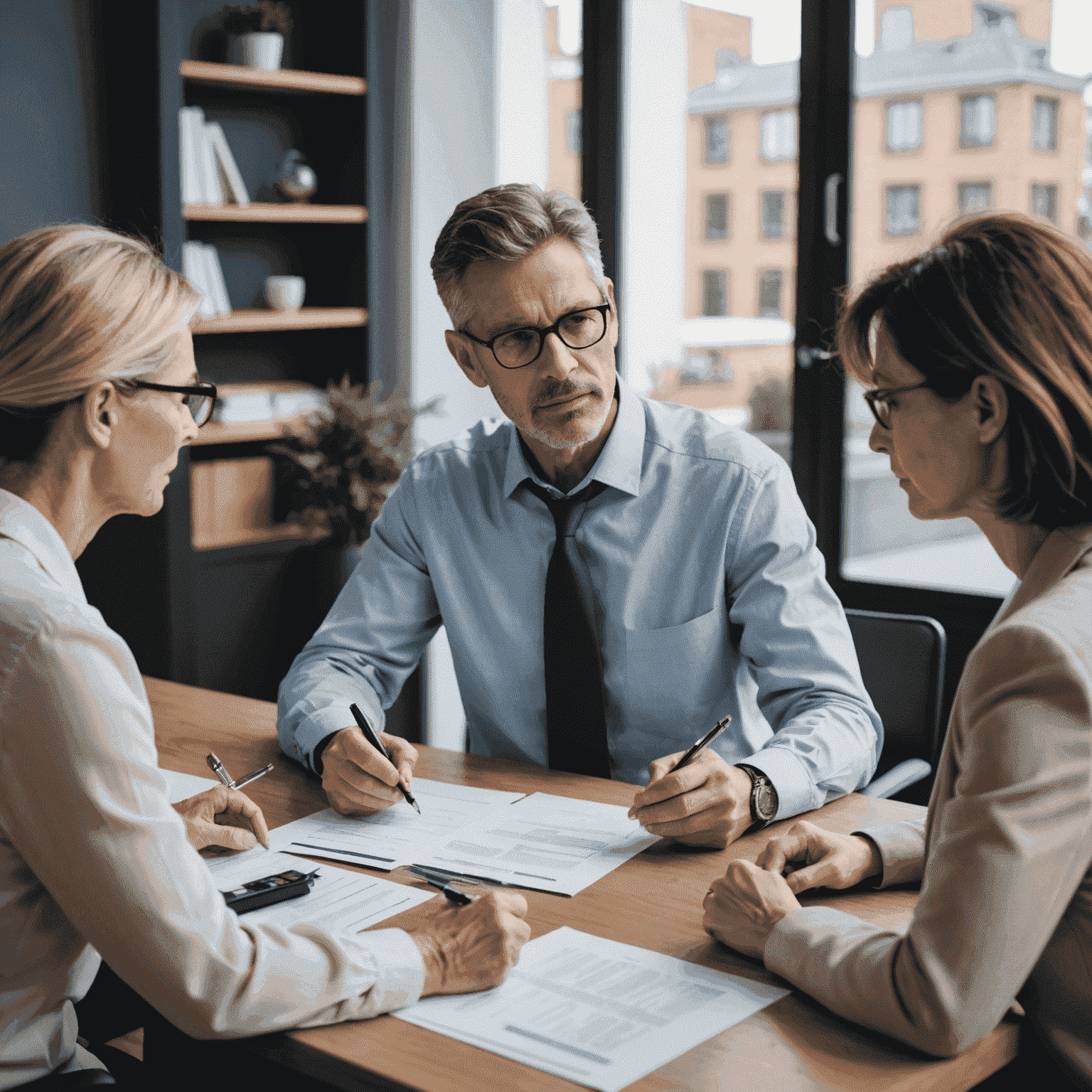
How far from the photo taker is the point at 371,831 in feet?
5.11

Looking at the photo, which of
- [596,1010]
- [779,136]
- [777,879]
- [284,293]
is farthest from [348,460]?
[596,1010]

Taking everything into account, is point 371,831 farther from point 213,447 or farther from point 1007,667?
point 213,447

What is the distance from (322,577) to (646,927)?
267 cm

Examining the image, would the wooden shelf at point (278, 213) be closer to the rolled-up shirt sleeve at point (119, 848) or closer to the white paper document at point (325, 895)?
the white paper document at point (325, 895)

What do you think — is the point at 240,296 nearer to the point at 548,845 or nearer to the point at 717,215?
the point at 717,215

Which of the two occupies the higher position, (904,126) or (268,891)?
(904,126)

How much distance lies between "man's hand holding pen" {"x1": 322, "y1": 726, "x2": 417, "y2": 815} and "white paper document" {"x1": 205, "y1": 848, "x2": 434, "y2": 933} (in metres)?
0.15

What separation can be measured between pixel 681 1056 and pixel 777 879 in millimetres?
272

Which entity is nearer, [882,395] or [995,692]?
[995,692]

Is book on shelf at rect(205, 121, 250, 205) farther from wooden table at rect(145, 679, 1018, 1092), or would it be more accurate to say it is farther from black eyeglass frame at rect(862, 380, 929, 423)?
black eyeglass frame at rect(862, 380, 929, 423)

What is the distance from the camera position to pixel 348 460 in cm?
374

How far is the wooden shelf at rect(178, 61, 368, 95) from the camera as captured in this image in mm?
3547

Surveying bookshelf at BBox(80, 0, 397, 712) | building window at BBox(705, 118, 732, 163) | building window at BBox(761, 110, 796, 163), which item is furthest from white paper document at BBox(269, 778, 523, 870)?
building window at BBox(705, 118, 732, 163)

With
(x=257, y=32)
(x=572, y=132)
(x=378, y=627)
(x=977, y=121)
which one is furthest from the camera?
(x=572, y=132)
